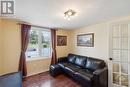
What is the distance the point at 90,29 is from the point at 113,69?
1.82 meters

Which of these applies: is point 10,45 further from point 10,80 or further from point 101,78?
point 101,78

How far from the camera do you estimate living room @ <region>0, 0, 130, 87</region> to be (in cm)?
197

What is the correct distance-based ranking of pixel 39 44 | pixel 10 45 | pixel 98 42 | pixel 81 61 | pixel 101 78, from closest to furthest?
pixel 101 78 < pixel 10 45 < pixel 98 42 < pixel 81 61 < pixel 39 44

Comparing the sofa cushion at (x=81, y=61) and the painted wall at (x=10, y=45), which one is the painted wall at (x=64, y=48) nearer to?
the sofa cushion at (x=81, y=61)

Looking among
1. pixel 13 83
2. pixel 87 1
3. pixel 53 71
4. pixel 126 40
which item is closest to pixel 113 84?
pixel 126 40

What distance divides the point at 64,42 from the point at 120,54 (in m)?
2.81

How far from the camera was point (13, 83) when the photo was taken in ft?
4.92

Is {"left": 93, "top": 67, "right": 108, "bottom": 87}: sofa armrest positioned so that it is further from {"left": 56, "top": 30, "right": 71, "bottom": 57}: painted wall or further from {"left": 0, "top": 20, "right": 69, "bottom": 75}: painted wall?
{"left": 0, "top": 20, "right": 69, "bottom": 75}: painted wall

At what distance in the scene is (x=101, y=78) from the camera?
246 cm

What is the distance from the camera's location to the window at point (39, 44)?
12.5 ft

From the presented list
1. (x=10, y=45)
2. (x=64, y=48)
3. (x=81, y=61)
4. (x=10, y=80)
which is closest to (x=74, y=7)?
(x=10, y=80)

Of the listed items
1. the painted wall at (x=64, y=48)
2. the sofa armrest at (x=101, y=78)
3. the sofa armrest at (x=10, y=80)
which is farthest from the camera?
the painted wall at (x=64, y=48)

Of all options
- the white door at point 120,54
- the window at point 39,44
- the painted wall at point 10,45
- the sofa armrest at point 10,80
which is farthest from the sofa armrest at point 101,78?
the painted wall at point 10,45

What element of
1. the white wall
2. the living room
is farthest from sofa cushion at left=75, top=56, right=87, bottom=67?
the white wall
